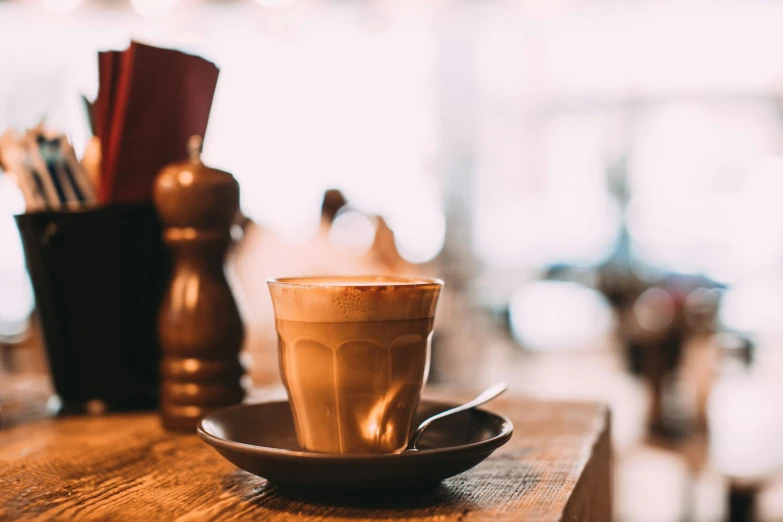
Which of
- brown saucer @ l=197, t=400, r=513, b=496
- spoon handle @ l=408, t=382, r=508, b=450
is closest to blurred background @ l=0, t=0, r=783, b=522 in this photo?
spoon handle @ l=408, t=382, r=508, b=450

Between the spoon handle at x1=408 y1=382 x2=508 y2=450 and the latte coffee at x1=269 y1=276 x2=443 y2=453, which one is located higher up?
the latte coffee at x1=269 y1=276 x2=443 y2=453

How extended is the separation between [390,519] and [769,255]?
24.3 feet

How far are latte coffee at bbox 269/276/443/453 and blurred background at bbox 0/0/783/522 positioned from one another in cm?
278

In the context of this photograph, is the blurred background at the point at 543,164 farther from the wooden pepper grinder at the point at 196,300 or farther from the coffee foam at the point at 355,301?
the coffee foam at the point at 355,301

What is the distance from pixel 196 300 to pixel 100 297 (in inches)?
5.2

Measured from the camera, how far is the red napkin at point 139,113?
737 mm

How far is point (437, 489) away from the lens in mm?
478

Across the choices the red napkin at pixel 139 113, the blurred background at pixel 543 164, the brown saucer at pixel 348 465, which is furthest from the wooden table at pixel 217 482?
the blurred background at pixel 543 164

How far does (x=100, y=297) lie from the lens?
0.75 meters

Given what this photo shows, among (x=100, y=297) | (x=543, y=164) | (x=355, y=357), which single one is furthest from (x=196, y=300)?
(x=543, y=164)

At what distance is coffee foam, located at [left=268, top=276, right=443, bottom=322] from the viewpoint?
18.2 inches

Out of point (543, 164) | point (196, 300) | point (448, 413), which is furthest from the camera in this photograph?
point (543, 164)

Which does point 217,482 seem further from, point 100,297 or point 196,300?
point 100,297

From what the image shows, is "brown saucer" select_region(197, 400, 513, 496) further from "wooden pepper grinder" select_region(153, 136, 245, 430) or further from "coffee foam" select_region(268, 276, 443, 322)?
"wooden pepper grinder" select_region(153, 136, 245, 430)
